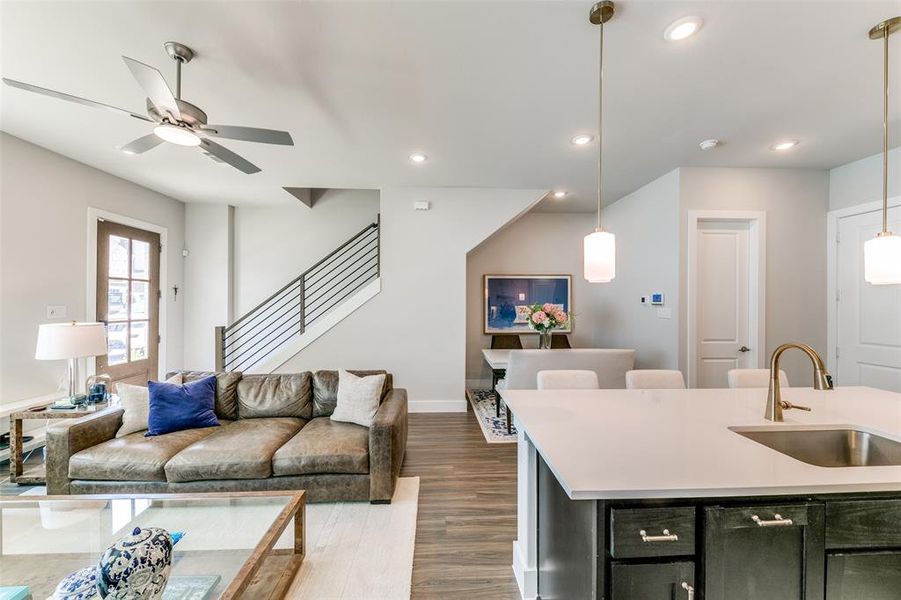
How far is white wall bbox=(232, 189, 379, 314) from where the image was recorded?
565 cm

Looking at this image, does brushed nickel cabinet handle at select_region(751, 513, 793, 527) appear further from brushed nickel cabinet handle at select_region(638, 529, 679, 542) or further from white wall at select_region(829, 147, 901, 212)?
white wall at select_region(829, 147, 901, 212)

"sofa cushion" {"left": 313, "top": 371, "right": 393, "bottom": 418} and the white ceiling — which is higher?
the white ceiling

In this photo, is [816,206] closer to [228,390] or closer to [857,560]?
[857,560]

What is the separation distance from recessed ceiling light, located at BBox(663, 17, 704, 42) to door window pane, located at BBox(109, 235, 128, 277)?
5.72 metres

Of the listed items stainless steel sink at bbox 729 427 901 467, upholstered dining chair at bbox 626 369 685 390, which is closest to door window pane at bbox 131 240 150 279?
upholstered dining chair at bbox 626 369 685 390

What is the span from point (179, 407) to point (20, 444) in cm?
120

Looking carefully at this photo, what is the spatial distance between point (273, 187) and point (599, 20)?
4.22m

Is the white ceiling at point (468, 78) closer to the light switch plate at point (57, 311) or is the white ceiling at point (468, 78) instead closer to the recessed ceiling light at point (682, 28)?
the recessed ceiling light at point (682, 28)

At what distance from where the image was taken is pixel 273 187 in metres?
4.66

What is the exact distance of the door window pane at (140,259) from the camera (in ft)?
14.9

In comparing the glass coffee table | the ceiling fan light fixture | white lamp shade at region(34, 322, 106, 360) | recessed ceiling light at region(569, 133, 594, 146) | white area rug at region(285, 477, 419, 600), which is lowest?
white area rug at region(285, 477, 419, 600)

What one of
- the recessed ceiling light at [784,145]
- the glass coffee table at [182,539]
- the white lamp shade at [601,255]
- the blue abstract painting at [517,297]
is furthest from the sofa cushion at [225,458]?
the recessed ceiling light at [784,145]

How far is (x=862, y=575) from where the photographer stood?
1132 millimetres

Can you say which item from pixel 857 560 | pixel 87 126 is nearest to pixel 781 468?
pixel 857 560
